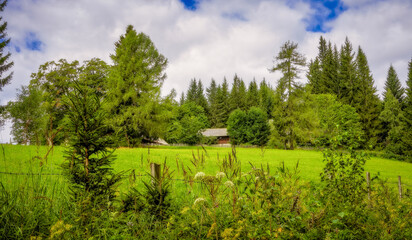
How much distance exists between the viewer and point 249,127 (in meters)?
50.2

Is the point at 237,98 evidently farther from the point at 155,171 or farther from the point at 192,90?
the point at 155,171

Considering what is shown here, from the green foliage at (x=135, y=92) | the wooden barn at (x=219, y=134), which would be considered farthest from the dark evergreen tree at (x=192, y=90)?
the green foliage at (x=135, y=92)

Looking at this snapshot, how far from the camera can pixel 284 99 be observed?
31828 millimetres

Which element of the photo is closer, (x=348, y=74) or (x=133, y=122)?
(x=133, y=122)

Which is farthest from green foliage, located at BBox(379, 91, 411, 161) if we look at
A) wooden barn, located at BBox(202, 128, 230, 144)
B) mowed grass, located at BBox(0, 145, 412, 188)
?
wooden barn, located at BBox(202, 128, 230, 144)

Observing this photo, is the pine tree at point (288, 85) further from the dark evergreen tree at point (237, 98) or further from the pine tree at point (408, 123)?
the dark evergreen tree at point (237, 98)

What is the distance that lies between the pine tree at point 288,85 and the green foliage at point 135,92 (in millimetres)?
16421

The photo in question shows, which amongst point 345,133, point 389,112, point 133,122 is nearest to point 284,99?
point 133,122

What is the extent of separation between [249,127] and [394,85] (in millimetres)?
36969

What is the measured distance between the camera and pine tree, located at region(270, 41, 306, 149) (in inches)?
1237

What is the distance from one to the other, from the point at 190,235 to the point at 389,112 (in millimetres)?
51782

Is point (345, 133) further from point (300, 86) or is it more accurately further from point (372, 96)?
point (372, 96)

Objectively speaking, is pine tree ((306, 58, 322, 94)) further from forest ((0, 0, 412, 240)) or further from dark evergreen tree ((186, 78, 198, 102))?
dark evergreen tree ((186, 78, 198, 102))

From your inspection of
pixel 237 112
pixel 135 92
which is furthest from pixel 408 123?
pixel 135 92
